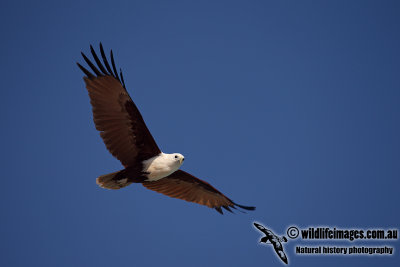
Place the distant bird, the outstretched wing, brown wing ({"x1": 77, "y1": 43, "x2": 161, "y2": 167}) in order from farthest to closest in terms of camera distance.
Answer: the distant bird → the outstretched wing → brown wing ({"x1": 77, "y1": 43, "x2": 161, "y2": 167})

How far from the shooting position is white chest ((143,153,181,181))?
414 inches

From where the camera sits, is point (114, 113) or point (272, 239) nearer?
point (114, 113)

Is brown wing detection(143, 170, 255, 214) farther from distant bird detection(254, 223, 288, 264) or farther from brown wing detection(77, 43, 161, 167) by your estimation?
brown wing detection(77, 43, 161, 167)

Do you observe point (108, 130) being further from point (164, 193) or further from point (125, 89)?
point (164, 193)

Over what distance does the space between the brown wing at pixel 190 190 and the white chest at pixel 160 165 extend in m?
0.96

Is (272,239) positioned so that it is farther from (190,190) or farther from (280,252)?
(190,190)

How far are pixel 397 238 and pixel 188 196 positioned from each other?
→ 5868 mm

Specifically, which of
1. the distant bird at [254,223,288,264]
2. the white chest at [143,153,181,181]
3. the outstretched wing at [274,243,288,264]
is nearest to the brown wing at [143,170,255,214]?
the distant bird at [254,223,288,264]

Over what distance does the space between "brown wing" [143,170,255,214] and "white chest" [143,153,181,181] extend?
37.8 inches

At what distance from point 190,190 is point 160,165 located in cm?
193

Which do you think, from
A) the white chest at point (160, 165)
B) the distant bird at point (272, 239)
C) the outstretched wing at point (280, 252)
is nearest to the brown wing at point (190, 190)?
the distant bird at point (272, 239)

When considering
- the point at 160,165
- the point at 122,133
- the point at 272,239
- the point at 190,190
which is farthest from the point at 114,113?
the point at 272,239

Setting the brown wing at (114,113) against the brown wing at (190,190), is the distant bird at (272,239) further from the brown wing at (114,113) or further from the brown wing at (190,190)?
the brown wing at (114,113)

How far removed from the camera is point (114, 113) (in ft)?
34.4
